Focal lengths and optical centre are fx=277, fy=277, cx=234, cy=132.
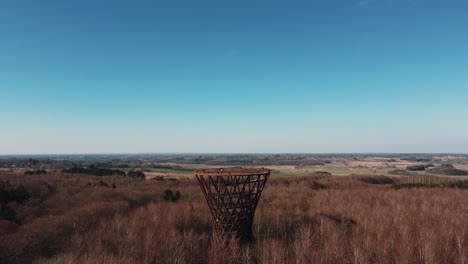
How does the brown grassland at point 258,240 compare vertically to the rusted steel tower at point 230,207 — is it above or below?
below

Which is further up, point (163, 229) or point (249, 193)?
point (249, 193)

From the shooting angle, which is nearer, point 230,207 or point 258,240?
point 230,207

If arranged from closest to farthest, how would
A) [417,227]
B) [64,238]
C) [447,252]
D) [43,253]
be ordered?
[447,252] → [43,253] → [64,238] → [417,227]

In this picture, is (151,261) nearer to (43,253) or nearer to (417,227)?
(43,253)

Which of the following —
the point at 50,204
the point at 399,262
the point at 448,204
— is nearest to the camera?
the point at 399,262

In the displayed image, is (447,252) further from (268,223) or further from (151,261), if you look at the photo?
(151,261)

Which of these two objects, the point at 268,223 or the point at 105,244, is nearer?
the point at 105,244

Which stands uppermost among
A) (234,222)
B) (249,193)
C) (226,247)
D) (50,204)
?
(249,193)

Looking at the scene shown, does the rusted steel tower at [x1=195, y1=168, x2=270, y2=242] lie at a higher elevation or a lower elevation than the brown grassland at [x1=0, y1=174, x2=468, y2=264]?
higher

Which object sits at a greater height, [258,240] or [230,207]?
[230,207]

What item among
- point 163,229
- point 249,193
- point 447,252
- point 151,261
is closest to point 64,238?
point 163,229
